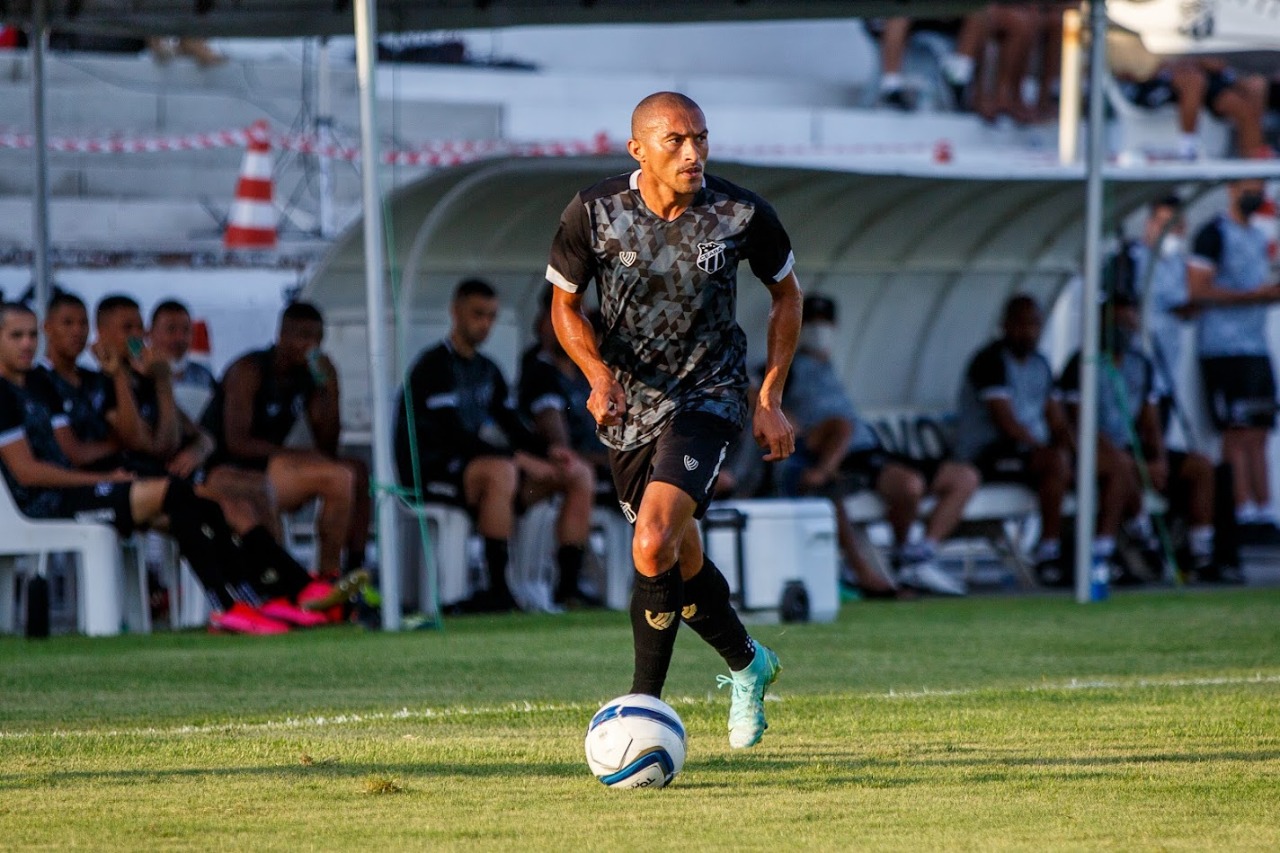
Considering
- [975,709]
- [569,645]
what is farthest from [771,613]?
[975,709]

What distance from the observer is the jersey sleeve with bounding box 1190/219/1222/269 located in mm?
15453

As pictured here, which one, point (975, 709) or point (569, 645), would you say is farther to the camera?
point (569, 645)

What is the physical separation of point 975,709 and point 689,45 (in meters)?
18.2

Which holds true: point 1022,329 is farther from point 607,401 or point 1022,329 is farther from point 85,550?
point 607,401

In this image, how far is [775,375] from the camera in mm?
5730

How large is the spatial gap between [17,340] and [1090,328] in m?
5.91

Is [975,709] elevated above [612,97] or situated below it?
below

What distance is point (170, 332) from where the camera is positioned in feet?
37.2

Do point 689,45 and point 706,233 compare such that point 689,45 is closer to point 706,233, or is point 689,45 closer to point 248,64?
point 248,64

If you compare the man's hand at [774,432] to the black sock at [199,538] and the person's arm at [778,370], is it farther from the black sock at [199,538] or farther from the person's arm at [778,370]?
the black sock at [199,538]

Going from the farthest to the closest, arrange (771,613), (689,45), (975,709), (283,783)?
1. (689,45)
2. (771,613)
3. (975,709)
4. (283,783)

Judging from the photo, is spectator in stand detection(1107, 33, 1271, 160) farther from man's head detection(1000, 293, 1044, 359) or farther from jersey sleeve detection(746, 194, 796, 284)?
jersey sleeve detection(746, 194, 796, 284)

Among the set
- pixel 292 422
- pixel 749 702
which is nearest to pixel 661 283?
pixel 749 702

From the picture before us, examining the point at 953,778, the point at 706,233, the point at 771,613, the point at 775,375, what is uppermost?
the point at 706,233
